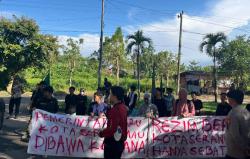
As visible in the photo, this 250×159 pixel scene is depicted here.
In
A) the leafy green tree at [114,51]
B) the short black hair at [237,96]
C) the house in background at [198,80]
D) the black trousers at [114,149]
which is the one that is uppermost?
the leafy green tree at [114,51]

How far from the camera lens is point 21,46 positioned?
1248 inches

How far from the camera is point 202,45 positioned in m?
38.8

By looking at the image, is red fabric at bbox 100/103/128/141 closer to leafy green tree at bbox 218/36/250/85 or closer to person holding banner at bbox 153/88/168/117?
person holding banner at bbox 153/88/168/117

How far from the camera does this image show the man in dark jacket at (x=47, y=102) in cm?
1009

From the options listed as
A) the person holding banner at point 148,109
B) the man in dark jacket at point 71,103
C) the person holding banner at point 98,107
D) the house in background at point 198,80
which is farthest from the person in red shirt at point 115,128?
the house in background at point 198,80

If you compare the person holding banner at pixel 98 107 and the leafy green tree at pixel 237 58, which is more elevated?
the leafy green tree at pixel 237 58

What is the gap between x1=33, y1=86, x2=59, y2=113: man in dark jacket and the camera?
1009cm

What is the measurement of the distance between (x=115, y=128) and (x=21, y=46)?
27.0 meters

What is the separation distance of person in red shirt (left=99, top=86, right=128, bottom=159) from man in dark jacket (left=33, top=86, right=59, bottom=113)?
13.8ft

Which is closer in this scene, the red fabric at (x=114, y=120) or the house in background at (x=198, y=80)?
the red fabric at (x=114, y=120)

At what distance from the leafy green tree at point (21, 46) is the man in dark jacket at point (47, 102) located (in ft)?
Result: 70.5

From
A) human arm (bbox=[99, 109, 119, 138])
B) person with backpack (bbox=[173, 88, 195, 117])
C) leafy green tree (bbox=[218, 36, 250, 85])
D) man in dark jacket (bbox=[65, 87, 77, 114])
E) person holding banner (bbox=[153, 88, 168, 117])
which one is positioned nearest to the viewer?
human arm (bbox=[99, 109, 119, 138])

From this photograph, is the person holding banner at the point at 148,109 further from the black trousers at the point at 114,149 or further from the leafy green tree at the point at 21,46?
the leafy green tree at the point at 21,46

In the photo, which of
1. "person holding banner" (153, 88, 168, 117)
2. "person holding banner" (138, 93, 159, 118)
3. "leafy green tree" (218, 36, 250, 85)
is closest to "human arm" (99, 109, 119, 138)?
"person holding banner" (138, 93, 159, 118)
